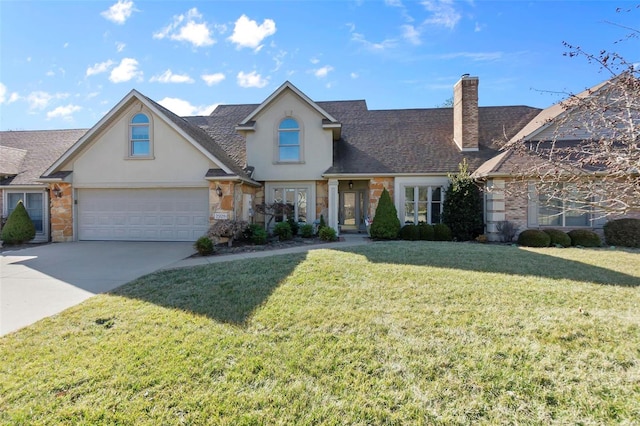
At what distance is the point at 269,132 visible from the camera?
1434cm

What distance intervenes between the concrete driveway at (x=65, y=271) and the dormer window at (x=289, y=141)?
5.99m

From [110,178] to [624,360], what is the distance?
15.6 meters

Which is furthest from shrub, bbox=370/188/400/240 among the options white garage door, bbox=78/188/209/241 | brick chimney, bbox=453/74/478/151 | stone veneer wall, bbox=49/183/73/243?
stone veneer wall, bbox=49/183/73/243

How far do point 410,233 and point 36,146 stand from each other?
2092 cm

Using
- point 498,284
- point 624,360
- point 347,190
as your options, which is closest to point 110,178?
point 347,190

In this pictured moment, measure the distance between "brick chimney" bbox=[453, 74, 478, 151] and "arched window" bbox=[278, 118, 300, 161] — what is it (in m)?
8.09

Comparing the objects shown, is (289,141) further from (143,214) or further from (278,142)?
(143,214)

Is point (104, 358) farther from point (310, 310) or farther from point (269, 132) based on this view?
point (269, 132)

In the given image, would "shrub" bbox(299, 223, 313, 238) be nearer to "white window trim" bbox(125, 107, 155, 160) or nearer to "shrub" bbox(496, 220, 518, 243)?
"white window trim" bbox(125, 107, 155, 160)

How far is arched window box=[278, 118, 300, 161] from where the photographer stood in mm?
14281

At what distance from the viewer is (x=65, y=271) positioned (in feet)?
24.8

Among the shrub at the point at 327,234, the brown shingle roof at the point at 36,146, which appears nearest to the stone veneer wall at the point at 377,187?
the shrub at the point at 327,234

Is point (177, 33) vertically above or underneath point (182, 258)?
above

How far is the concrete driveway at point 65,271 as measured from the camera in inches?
201
